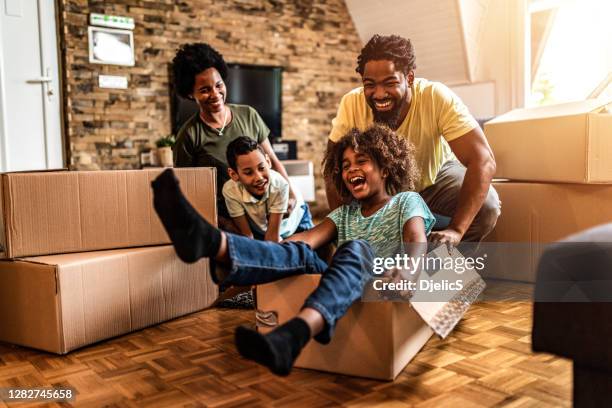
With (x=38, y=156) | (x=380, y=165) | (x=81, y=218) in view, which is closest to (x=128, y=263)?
(x=81, y=218)

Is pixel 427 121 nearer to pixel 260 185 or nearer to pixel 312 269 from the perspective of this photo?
pixel 260 185

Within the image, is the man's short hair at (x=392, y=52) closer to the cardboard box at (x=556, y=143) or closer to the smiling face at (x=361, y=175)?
the smiling face at (x=361, y=175)

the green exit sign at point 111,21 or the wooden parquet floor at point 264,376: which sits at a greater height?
the green exit sign at point 111,21

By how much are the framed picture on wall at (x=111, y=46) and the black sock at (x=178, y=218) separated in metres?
3.63

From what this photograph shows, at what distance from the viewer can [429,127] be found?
202cm

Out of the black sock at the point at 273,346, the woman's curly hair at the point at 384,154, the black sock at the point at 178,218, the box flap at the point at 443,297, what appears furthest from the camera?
the woman's curly hair at the point at 384,154

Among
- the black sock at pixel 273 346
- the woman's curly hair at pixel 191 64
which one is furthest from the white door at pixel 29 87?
the black sock at pixel 273 346

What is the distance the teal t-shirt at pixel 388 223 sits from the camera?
1.62 metres

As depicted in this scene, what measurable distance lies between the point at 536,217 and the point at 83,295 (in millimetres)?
1766

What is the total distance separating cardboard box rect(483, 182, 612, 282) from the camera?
2.18m

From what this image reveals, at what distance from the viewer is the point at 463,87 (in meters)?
5.60

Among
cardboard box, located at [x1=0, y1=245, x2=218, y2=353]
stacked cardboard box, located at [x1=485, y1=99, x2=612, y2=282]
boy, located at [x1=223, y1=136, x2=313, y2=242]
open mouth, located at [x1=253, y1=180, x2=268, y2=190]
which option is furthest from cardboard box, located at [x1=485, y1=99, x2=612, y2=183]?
cardboard box, located at [x1=0, y1=245, x2=218, y2=353]

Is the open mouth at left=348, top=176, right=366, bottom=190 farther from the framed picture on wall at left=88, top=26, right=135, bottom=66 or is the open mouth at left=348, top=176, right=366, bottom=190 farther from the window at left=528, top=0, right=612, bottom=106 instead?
the window at left=528, top=0, right=612, bottom=106

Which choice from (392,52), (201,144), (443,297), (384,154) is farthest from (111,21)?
(443,297)
